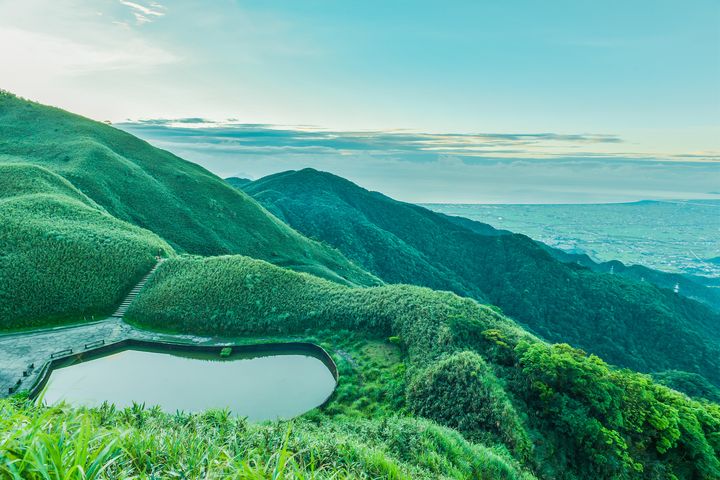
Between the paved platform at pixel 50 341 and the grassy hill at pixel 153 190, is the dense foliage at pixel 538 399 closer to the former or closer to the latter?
the paved platform at pixel 50 341

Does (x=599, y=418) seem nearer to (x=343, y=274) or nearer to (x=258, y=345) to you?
(x=258, y=345)

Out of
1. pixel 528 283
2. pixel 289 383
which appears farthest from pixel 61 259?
pixel 528 283

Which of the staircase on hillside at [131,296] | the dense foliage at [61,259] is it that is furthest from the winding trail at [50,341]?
the dense foliage at [61,259]

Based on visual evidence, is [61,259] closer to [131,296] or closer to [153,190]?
[131,296]

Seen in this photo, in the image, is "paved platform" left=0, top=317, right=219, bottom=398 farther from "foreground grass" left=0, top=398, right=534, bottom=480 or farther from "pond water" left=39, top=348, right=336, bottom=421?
"foreground grass" left=0, top=398, right=534, bottom=480

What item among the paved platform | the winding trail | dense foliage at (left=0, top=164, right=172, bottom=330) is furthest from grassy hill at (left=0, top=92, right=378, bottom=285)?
the paved platform

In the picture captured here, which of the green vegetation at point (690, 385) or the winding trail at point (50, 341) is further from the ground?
the winding trail at point (50, 341)
